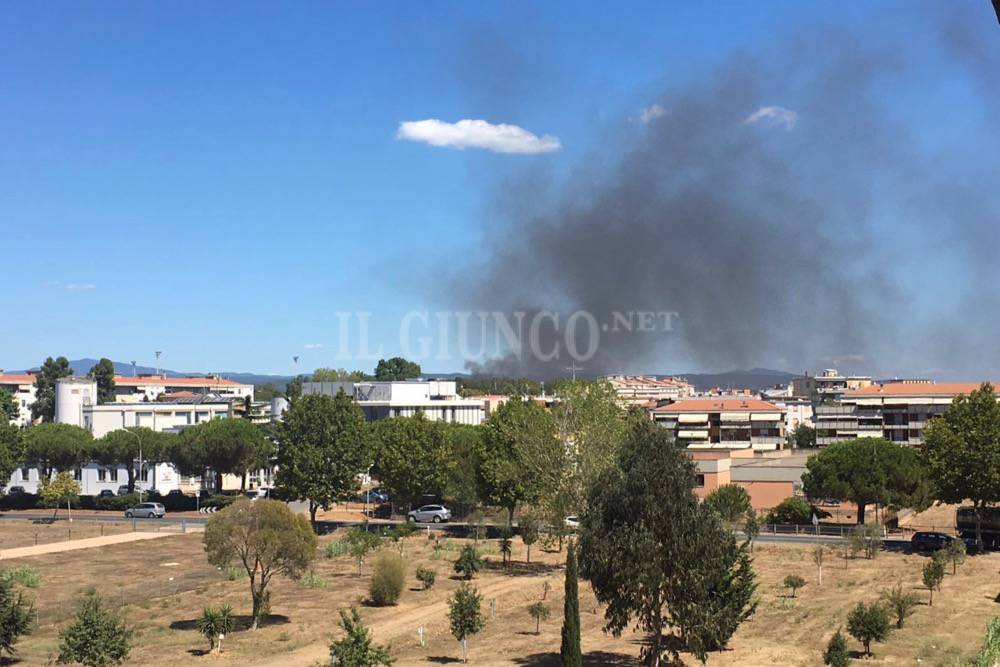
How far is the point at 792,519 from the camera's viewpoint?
2511 inches

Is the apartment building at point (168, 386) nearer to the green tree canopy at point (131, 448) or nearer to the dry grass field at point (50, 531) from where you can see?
the green tree canopy at point (131, 448)

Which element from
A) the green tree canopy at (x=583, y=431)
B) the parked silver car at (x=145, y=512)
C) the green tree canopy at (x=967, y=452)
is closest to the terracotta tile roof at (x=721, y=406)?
the green tree canopy at (x=967, y=452)

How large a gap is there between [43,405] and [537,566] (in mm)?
126966

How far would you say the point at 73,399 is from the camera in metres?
118

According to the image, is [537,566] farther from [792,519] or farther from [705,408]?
[705,408]

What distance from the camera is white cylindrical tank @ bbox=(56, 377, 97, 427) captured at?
382 feet

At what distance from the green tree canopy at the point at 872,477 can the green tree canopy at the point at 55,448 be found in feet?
215

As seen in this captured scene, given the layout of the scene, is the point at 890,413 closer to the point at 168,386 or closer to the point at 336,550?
the point at 336,550

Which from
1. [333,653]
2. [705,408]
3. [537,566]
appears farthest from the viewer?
[705,408]

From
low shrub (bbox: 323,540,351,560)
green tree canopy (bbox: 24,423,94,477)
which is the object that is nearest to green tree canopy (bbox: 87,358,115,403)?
green tree canopy (bbox: 24,423,94,477)

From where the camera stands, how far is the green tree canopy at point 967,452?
49938 mm

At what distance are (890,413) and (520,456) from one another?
72.6 metres

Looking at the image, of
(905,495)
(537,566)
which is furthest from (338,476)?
(905,495)

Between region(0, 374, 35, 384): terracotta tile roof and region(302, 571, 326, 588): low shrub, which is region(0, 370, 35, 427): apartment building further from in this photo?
region(302, 571, 326, 588): low shrub
